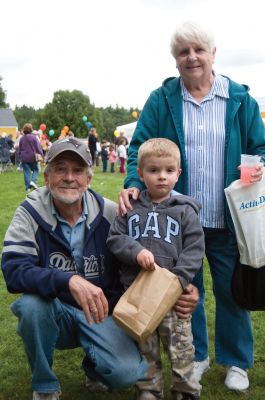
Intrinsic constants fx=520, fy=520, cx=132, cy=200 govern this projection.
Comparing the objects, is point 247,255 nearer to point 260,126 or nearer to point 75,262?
point 260,126

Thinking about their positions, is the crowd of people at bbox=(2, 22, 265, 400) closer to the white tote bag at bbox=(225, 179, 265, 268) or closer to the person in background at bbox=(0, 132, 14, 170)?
the white tote bag at bbox=(225, 179, 265, 268)

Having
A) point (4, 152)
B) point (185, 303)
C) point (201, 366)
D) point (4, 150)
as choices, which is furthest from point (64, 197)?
point (4, 152)

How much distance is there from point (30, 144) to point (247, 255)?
39.6 feet

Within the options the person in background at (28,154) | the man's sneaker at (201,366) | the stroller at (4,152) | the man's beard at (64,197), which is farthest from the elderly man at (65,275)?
the stroller at (4,152)

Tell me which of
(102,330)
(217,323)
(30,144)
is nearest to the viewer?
(102,330)

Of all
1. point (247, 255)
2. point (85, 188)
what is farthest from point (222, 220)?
point (85, 188)

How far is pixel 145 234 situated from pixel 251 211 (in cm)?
66

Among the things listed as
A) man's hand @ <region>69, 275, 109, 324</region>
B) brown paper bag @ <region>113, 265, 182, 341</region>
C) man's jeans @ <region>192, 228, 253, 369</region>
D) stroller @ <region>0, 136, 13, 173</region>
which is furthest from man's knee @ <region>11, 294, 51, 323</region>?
stroller @ <region>0, 136, 13, 173</region>

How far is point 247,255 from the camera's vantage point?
3.10 metres

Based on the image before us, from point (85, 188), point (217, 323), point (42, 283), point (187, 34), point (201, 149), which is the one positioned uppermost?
point (187, 34)

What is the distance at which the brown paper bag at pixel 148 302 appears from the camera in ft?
8.65

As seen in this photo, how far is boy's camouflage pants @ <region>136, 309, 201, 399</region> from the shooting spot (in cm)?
291

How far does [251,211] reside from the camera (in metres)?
3.03

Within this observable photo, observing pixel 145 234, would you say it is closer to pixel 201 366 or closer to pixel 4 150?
pixel 201 366
